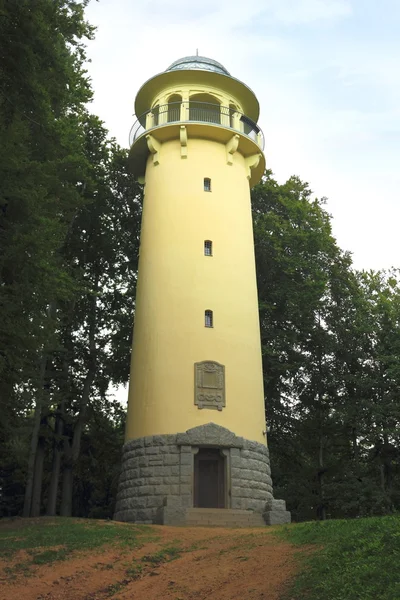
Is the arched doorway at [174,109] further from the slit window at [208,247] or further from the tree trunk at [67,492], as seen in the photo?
the tree trunk at [67,492]

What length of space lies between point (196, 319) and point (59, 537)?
29.3ft

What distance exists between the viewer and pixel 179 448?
1844 centimetres

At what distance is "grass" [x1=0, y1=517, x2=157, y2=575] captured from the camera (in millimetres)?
11484

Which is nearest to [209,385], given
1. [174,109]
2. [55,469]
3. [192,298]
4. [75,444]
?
[192,298]

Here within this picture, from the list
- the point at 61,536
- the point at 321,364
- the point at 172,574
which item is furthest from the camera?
the point at 321,364

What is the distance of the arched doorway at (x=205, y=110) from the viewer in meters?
24.1

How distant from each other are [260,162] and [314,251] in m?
4.64

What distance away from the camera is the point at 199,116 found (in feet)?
79.4

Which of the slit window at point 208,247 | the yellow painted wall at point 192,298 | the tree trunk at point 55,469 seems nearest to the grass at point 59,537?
the yellow painted wall at point 192,298

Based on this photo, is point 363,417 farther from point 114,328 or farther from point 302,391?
point 114,328

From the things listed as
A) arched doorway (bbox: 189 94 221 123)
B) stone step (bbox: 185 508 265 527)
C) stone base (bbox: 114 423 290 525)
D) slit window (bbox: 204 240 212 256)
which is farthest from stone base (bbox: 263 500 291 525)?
arched doorway (bbox: 189 94 221 123)

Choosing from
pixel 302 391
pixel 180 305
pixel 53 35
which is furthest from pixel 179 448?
pixel 53 35

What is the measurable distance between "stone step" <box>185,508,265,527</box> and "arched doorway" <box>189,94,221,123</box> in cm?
1389

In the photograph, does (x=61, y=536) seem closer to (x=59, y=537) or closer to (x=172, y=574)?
(x=59, y=537)
